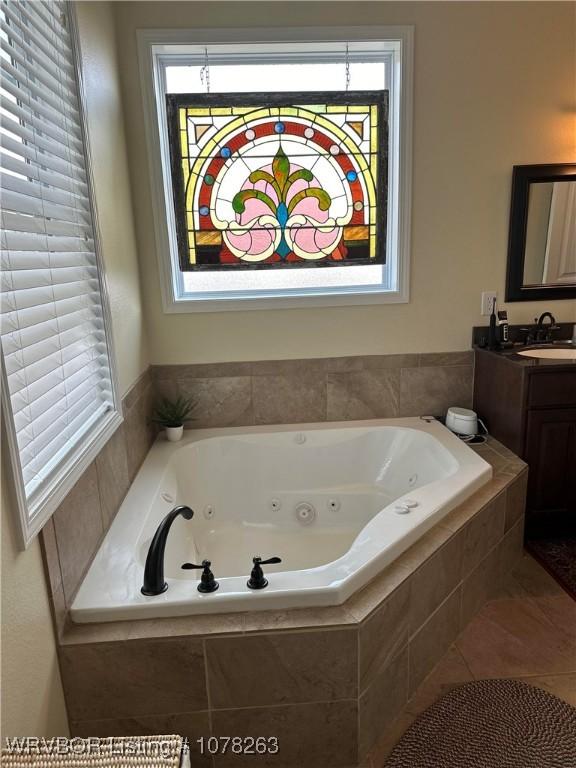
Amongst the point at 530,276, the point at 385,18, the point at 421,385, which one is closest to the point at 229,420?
the point at 421,385

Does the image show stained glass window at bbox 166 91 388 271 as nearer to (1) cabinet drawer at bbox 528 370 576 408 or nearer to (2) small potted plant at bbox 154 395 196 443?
(2) small potted plant at bbox 154 395 196 443

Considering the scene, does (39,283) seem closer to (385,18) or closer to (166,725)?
(166,725)

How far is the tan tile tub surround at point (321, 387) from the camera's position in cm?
291

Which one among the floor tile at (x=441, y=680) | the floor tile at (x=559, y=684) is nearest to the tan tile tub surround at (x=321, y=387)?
the floor tile at (x=441, y=680)

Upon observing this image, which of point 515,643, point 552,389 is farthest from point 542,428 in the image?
point 515,643

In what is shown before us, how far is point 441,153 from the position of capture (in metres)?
2.74

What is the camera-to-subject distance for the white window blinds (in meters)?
1.35

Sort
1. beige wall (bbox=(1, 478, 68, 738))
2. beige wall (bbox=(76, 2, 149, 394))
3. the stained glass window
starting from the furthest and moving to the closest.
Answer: the stained glass window, beige wall (bbox=(76, 2, 149, 394)), beige wall (bbox=(1, 478, 68, 738))

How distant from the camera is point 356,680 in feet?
5.05

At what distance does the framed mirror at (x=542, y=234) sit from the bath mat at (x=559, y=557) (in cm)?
128

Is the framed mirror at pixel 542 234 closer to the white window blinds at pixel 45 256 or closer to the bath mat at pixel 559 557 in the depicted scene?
the bath mat at pixel 559 557

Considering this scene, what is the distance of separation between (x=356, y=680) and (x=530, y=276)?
229 cm

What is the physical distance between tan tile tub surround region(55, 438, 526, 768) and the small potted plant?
1338mm

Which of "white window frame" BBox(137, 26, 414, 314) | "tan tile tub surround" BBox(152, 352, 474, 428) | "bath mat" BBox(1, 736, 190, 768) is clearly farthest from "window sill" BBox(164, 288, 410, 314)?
"bath mat" BBox(1, 736, 190, 768)
